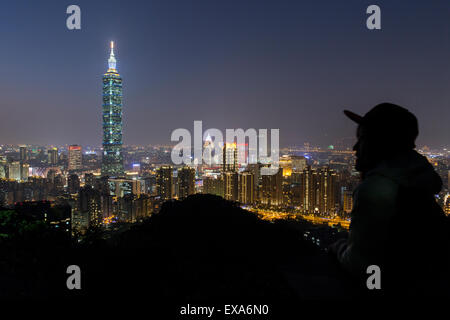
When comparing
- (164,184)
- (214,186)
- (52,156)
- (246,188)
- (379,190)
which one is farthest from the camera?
(52,156)

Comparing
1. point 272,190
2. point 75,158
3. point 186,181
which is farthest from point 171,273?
point 75,158

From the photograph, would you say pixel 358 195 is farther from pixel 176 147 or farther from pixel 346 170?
pixel 176 147

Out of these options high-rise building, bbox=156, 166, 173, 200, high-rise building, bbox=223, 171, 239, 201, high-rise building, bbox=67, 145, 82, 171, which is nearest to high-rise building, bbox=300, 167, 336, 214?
high-rise building, bbox=223, 171, 239, 201

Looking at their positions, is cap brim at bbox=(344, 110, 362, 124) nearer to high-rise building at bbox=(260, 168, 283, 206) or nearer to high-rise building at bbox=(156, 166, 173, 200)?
high-rise building at bbox=(260, 168, 283, 206)

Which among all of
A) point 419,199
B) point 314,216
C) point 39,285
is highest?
point 419,199

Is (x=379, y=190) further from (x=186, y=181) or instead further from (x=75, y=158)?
(x=75, y=158)

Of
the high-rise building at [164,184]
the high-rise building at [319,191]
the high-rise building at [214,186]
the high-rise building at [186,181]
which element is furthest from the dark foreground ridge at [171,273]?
the high-rise building at [164,184]
